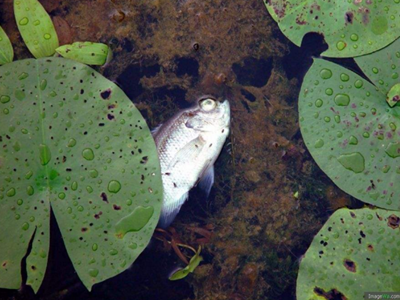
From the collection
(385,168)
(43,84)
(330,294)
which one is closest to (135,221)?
(43,84)

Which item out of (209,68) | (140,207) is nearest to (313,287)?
(140,207)

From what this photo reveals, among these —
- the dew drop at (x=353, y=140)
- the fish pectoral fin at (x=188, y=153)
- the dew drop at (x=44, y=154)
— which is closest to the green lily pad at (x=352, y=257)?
the dew drop at (x=353, y=140)

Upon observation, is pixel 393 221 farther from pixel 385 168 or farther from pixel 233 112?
pixel 233 112

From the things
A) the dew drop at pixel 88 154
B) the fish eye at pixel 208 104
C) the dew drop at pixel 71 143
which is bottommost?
the dew drop at pixel 88 154

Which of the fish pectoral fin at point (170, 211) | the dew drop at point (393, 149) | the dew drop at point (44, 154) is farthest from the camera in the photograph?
the fish pectoral fin at point (170, 211)

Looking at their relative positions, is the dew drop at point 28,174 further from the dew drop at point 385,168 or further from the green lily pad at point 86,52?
the dew drop at point 385,168

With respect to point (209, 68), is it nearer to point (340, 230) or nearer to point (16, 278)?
point (340, 230)

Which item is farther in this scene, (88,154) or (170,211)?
(170,211)
